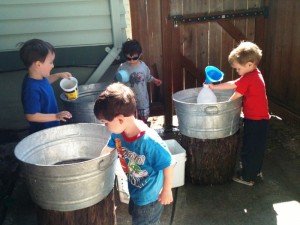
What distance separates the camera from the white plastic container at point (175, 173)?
3.09 m

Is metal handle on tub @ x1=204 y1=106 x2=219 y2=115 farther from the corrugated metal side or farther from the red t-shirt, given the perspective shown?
the corrugated metal side

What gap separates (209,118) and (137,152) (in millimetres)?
1297

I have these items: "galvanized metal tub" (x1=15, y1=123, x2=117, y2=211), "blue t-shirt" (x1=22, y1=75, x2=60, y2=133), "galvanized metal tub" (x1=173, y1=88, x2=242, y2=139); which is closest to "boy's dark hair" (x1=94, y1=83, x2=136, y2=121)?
"galvanized metal tub" (x1=15, y1=123, x2=117, y2=211)

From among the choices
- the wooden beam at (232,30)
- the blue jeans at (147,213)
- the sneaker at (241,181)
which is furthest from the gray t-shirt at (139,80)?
the blue jeans at (147,213)

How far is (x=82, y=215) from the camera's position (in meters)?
2.29

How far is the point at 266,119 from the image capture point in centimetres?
320

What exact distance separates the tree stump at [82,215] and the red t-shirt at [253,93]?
60.7 inches

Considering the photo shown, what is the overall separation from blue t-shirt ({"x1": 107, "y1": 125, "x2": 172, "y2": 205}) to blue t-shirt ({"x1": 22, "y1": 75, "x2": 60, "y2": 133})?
3.18ft

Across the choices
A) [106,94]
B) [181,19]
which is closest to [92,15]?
[181,19]

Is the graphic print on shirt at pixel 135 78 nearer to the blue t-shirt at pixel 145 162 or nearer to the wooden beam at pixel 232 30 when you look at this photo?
the wooden beam at pixel 232 30

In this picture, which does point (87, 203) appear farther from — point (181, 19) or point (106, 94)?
point (181, 19)

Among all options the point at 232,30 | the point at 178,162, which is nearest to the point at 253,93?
the point at 178,162

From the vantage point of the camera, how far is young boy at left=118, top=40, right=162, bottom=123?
3.76 meters

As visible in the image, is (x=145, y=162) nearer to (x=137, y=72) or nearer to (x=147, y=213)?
(x=147, y=213)
